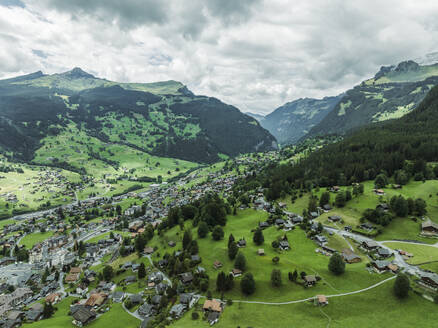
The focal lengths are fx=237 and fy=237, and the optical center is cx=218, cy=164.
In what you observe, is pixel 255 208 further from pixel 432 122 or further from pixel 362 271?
pixel 432 122

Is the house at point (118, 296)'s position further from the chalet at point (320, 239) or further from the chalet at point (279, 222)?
the chalet at point (320, 239)

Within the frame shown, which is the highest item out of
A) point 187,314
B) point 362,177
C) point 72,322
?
point 362,177

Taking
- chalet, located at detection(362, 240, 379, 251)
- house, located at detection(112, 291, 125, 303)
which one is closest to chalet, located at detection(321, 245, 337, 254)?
chalet, located at detection(362, 240, 379, 251)

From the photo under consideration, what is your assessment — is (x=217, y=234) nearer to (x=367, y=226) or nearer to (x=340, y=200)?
(x=367, y=226)

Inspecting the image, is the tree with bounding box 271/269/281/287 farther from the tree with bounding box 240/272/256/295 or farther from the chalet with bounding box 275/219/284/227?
the chalet with bounding box 275/219/284/227

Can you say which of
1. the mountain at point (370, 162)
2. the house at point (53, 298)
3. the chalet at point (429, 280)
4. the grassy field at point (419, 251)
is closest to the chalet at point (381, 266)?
the chalet at point (429, 280)

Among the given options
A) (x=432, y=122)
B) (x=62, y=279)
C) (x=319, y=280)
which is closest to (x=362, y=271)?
(x=319, y=280)
